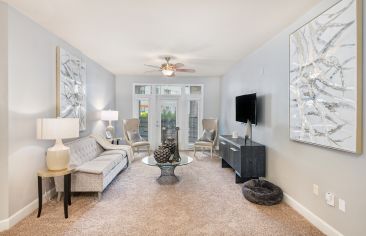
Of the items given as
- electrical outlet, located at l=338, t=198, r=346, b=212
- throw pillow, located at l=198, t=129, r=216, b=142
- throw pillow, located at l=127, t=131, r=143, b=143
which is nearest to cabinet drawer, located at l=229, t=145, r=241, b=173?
electrical outlet, located at l=338, t=198, r=346, b=212

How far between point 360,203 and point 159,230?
191 cm

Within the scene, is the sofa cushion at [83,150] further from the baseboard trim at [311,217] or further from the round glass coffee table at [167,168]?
the baseboard trim at [311,217]

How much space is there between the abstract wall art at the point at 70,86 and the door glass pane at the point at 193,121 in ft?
11.8

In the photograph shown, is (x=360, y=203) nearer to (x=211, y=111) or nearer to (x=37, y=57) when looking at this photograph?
(x=37, y=57)

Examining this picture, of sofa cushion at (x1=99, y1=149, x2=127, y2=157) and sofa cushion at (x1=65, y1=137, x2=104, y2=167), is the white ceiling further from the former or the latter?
sofa cushion at (x1=99, y1=149, x2=127, y2=157)

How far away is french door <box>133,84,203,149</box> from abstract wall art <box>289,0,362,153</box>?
451 centimetres

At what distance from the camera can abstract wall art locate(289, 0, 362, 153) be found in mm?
1858

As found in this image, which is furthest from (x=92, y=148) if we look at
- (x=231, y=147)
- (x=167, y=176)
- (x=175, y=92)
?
(x=175, y=92)

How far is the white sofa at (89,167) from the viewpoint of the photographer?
10.1 feet

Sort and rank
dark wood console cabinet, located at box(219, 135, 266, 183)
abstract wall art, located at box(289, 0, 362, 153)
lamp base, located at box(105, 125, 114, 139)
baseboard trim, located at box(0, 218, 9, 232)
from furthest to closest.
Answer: lamp base, located at box(105, 125, 114, 139) < dark wood console cabinet, located at box(219, 135, 266, 183) < baseboard trim, located at box(0, 218, 9, 232) < abstract wall art, located at box(289, 0, 362, 153)

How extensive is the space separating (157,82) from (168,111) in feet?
3.33

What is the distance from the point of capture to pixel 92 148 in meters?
4.17

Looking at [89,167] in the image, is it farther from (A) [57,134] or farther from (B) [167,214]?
(B) [167,214]

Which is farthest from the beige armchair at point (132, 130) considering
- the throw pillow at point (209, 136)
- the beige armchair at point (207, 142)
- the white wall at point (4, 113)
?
the white wall at point (4, 113)
